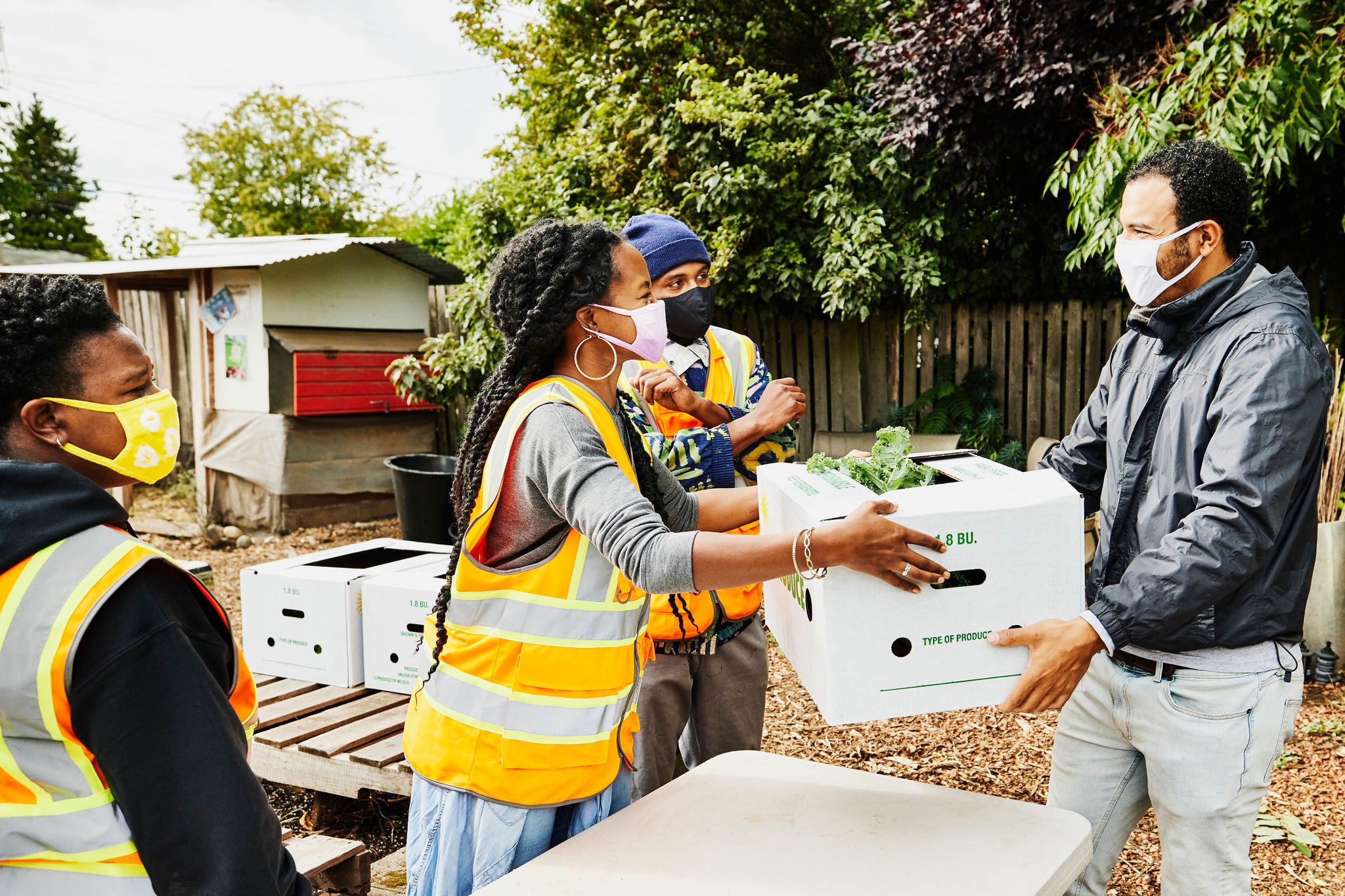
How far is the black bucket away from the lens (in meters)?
7.30

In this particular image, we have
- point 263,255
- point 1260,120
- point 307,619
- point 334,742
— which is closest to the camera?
point 334,742

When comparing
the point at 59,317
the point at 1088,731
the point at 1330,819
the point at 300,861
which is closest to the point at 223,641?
the point at 59,317

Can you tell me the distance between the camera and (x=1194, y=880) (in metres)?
2.05

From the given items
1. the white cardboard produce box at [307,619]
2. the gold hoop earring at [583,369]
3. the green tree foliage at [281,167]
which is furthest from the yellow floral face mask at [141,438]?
the green tree foliage at [281,167]

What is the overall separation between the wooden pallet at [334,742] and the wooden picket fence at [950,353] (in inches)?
225

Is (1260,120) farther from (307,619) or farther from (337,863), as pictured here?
(337,863)

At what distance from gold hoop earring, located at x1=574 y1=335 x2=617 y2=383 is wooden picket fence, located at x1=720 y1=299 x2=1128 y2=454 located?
6.36 metres

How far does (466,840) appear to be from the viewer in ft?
5.84

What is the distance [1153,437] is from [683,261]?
1360 mm

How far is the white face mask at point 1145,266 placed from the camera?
6.93 feet

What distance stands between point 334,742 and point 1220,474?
2875 millimetres

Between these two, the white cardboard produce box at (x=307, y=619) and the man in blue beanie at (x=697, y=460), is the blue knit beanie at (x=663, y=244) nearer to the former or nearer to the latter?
the man in blue beanie at (x=697, y=460)

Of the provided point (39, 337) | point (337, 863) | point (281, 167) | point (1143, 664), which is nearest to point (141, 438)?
point (39, 337)

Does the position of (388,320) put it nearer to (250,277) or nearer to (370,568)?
(250,277)
